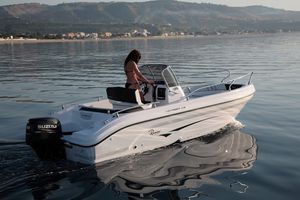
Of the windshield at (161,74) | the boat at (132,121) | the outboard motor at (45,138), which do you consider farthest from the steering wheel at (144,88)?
the outboard motor at (45,138)

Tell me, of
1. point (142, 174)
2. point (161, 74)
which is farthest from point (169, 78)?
point (142, 174)

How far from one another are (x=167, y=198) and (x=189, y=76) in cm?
1801

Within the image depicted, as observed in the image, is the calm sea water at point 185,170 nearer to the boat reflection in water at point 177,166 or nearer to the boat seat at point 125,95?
the boat reflection in water at point 177,166

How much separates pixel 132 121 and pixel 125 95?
48.0 inches

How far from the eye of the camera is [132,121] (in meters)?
8.34

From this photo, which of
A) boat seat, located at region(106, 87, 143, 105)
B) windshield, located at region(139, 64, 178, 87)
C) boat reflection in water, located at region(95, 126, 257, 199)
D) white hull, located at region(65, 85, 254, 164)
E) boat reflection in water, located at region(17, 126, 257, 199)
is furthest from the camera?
windshield, located at region(139, 64, 178, 87)

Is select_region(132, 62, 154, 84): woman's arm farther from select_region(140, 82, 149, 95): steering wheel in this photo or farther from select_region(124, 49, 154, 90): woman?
select_region(140, 82, 149, 95): steering wheel

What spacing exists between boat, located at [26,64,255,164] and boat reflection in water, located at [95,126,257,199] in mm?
221

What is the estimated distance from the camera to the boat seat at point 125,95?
30.3 feet

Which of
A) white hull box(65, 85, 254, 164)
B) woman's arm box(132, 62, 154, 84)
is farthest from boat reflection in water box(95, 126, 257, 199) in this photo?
woman's arm box(132, 62, 154, 84)

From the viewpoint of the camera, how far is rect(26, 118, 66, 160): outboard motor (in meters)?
8.05

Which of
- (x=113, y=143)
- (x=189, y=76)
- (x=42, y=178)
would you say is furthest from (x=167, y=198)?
(x=189, y=76)

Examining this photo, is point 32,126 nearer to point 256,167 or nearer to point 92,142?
point 92,142

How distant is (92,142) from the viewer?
7.82 m
